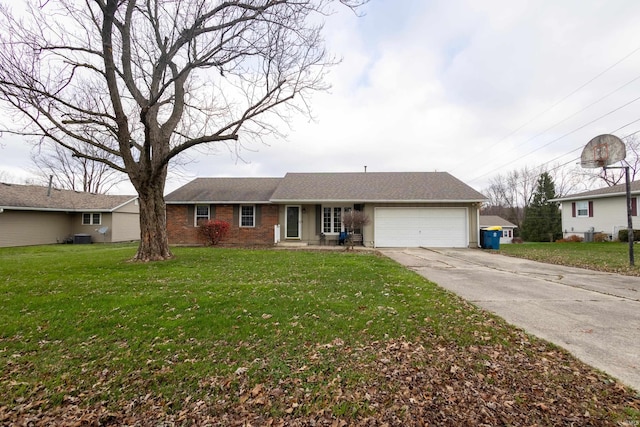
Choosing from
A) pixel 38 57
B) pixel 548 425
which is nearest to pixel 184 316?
pixel 548 425

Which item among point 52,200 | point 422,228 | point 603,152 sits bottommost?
point 422,228

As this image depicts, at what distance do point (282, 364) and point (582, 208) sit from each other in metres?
27.6

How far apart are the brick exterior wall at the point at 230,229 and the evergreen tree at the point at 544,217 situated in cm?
2681

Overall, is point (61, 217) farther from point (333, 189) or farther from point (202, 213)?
point (333, 189)

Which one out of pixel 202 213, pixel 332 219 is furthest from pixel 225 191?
pixel 332 219

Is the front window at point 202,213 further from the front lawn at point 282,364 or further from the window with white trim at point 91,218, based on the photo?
the front lawn at point 282,364

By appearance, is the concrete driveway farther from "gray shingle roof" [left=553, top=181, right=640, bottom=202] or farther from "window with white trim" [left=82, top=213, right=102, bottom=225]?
"window with white trim" [left=82, top=213, right=102, bottom=225]

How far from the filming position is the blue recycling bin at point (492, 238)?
14.8 meters

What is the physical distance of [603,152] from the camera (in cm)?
1077

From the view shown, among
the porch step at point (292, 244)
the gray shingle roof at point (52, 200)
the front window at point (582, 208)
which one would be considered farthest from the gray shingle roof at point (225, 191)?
the front window at point (582, 208)

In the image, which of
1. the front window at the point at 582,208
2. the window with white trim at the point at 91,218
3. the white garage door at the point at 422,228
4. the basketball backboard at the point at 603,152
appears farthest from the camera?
the window with white trim at the point at 91,218

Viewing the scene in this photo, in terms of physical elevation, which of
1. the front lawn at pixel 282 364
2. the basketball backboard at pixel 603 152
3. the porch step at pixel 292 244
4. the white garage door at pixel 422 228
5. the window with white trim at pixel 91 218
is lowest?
the front lawn at pixel 282 364

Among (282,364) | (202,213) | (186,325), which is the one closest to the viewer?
(282,364)

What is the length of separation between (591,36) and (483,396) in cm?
1396
